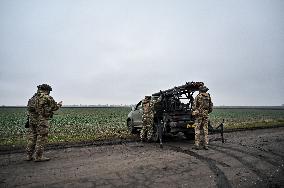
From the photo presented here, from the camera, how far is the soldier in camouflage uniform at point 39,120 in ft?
24.5

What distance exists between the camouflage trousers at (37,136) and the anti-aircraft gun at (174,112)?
4461mm

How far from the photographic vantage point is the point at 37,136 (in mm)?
7512

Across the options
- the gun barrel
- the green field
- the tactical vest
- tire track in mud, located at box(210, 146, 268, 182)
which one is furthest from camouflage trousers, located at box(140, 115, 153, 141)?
the tactical vest

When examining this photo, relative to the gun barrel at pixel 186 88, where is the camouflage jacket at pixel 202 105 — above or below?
below

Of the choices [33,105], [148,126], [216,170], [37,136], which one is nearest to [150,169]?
[216,170]

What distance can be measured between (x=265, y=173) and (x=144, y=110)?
6163 millimetres

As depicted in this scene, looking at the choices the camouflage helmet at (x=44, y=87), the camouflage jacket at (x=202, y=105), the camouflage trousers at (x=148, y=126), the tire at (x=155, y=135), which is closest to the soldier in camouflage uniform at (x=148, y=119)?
the camouflage trousers at (x=148, y=126)

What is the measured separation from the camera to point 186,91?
38.1 ft

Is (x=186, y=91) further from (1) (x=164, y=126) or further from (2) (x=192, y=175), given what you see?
(2) (x=192, y=175)

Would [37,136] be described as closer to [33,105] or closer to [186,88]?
[33,105]

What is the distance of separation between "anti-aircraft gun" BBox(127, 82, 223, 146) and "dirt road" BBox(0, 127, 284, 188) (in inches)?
79.6

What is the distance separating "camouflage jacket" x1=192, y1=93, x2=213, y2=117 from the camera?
30.5 ft

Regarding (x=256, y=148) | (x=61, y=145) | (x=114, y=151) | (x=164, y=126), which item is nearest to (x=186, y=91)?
(x=164, y=126)

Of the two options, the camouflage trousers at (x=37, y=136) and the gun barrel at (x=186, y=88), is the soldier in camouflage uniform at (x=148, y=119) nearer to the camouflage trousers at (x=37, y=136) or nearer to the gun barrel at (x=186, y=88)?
the gun barrel at (x=186, y=88)
